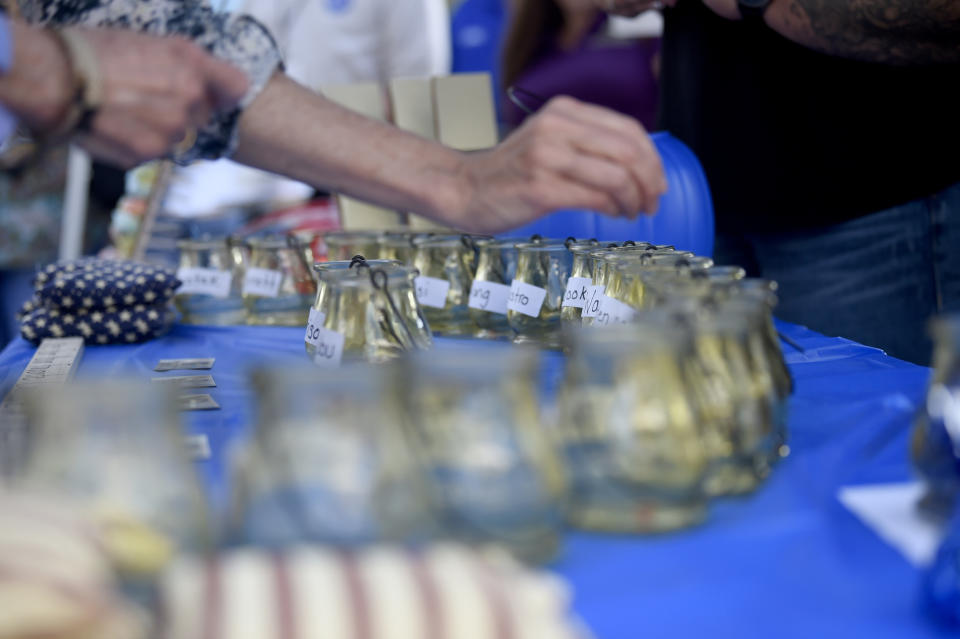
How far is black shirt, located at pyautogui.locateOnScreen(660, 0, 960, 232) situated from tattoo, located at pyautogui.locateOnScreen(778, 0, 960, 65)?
0.15 m

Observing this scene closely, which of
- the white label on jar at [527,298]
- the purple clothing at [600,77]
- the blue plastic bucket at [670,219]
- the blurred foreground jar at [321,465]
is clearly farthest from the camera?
the purple clothing at [600,77]

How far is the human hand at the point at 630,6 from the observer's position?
2105 mm

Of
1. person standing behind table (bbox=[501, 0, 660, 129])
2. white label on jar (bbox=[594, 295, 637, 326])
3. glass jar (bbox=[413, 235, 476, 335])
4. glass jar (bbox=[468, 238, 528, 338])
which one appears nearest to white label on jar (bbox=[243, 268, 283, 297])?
glass jar (bbox=[413, 235, 476, 335])

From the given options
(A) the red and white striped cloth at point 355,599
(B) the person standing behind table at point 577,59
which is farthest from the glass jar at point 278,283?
(A) the red and white striped cloth at point 355,599

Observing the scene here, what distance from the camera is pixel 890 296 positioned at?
6.55 ft

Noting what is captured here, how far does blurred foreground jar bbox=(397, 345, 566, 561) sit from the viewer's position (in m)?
0.67

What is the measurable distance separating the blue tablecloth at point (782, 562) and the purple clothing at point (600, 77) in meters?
1.71

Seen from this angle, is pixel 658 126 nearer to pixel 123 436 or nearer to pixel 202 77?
pixel 202 77

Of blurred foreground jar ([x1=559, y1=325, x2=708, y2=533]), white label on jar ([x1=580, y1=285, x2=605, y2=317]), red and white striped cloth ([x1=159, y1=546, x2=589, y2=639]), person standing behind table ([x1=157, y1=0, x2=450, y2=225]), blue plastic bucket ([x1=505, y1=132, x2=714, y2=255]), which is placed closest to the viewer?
red and white striped cloth ([x1=159, y1=546, x2=589, y2=639])

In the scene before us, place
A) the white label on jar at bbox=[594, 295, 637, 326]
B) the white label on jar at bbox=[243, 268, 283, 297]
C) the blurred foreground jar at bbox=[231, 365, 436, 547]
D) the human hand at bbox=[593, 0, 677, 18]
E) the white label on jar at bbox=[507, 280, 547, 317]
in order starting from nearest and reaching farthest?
the blurred foreground jar at bbox=[231, 365, 436, 547] → the white label on jar at bbox=[594, 295, 637, 326] → the white label on jar at bbox=[507, 280, 547, 317] → the white label on jar at bbox=[243, 268, 283, 297] → the human hand at bbox=[593, 0, 677, 18]

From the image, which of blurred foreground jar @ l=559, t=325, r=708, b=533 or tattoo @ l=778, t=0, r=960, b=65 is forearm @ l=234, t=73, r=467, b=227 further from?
tattoo @ l=778, t=0, r=960, b=65

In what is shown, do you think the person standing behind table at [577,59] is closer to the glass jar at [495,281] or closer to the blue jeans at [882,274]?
the blue jeans at [882,274]

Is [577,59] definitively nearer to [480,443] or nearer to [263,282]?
[263,282]

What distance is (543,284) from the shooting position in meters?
1.52
